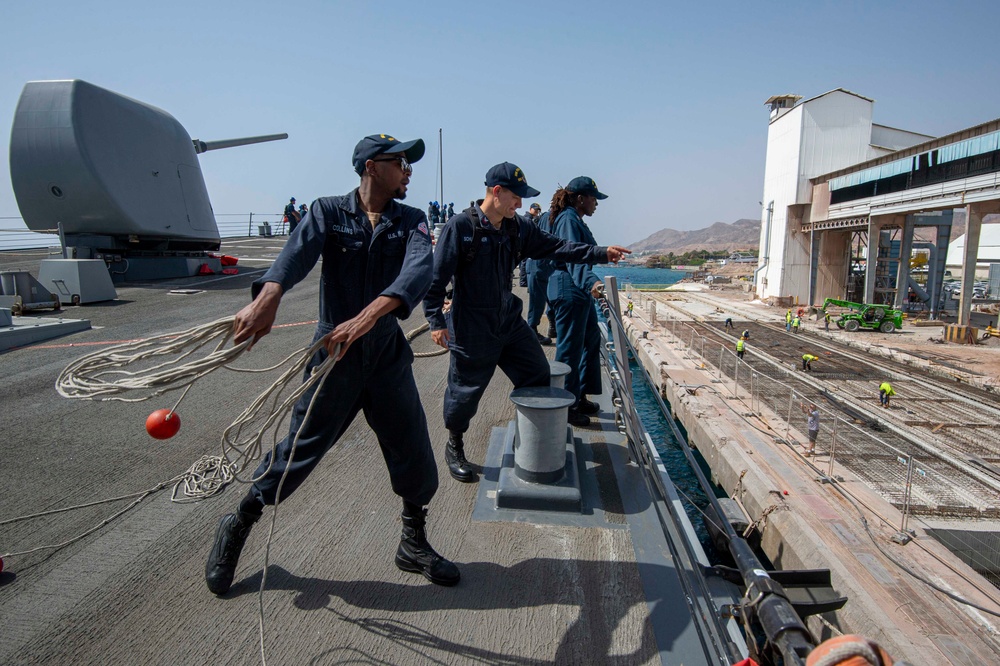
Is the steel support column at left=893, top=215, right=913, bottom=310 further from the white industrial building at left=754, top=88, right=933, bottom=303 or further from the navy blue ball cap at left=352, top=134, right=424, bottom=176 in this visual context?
the navy blue ball cap at left=352, top=134, right=424, bottom=176

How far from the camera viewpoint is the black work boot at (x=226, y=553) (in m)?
2.20

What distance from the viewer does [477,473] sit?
11.2 feet

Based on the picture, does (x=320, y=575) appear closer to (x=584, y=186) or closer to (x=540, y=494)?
(x=540, y=494)

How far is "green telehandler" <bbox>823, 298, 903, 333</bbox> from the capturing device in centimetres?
2311

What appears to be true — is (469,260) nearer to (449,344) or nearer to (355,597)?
(449,344)

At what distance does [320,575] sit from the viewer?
2.35 metres

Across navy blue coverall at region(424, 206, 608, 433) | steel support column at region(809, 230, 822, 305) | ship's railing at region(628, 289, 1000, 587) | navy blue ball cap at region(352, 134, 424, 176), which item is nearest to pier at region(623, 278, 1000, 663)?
ship's railing at region(628, 289, 1000, 587)

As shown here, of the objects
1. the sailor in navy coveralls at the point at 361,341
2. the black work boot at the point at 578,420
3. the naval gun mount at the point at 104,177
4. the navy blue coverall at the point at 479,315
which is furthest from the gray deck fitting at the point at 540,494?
the naval gun mount at the point at 104,177

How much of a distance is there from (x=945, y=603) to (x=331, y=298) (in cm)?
700

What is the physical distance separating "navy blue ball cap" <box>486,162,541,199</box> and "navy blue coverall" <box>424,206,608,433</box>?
207mm

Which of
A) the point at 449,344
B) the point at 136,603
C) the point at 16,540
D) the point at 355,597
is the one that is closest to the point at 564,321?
the point at 449,344

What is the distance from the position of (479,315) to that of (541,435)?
31.4 inches

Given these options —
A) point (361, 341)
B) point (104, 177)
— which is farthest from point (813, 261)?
point (361, 341)

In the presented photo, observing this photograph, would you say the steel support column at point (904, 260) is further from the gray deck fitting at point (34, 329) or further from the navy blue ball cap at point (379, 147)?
the gray deck fitting at point (34, 329)
